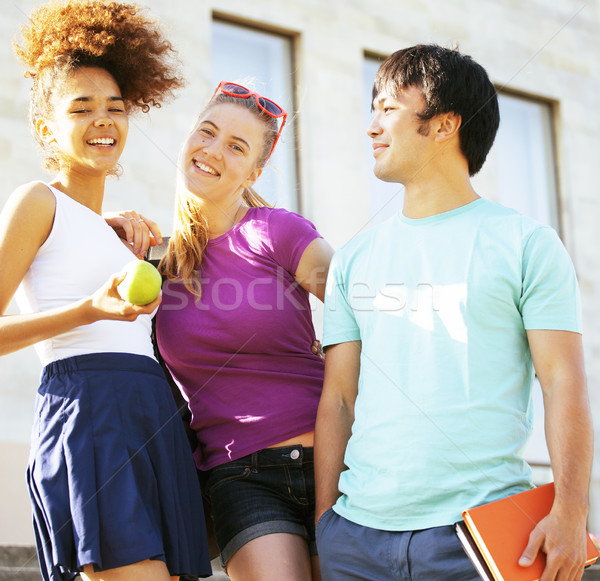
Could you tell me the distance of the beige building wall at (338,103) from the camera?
6.12 metres

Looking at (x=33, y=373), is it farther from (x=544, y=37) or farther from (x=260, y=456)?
(x=544, y=37)

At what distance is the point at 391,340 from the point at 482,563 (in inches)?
25.2

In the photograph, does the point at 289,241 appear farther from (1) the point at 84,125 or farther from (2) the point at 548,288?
(2) the point at 548,288

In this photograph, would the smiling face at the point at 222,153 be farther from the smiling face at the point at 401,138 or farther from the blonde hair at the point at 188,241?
the smiling face at the point at 401,138

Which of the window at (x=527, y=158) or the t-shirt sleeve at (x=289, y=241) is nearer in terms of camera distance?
the t-shirt sleeve at (x=289, y=241)

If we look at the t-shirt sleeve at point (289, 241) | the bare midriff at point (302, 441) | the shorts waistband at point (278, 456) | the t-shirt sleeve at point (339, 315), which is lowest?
the shorts waistband at point (278, 456)

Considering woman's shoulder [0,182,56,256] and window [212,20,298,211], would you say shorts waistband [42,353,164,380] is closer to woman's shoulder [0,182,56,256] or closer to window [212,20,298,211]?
woman's shoulder [0,182,56,256]

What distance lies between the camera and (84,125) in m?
2.72

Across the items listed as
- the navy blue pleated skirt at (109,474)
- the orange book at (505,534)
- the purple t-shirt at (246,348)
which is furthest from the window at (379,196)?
the orange book at (505,534)

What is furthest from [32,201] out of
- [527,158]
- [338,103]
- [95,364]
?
[527,158]

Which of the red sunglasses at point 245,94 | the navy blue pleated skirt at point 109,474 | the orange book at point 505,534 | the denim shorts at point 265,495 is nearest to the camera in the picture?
the orange book at point 505,534

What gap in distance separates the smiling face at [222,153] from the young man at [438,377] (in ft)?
2.18

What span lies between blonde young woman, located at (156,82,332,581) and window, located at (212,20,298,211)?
13.9 ft

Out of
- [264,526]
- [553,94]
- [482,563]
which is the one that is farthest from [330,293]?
[553,94]
